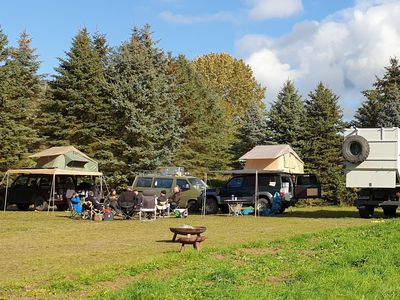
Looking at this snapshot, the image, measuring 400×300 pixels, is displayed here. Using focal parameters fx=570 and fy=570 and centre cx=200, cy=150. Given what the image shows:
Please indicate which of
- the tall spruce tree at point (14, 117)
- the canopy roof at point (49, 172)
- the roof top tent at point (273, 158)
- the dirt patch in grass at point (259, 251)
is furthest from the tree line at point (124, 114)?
the dirt patch in grass at point (259, 251)

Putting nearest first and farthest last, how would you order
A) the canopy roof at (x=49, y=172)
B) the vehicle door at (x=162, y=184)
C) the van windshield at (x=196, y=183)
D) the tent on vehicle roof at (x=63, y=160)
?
the canopy roof at (x=49, y=172)
the vehicle door at (x=162, y=184)
the van windshield at (x=196, y=183)
the tent on vehicle roof at (x=63, y=160)

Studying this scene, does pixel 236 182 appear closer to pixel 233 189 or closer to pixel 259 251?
pixel 233 189

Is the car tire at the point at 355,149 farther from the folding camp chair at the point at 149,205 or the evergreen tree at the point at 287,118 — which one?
the evergreen tree at the point at 287,118

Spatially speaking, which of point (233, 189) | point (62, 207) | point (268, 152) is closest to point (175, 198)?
point (233, 189)

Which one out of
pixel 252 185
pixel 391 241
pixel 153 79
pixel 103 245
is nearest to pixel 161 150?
pixel 153 79

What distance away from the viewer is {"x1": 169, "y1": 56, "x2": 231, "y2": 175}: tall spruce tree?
40781 millimetres

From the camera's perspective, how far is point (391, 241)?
1083 cm

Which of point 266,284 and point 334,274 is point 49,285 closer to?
point 266,284

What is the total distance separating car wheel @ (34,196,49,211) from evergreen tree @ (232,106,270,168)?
1669 cm

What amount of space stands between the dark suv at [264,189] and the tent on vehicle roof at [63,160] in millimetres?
6552

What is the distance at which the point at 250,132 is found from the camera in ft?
131

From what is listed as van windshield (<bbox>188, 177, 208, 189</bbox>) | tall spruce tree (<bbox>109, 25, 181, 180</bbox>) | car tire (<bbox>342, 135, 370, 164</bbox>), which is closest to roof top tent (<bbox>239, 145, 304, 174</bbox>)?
tall spruce tree (<bbox>109, 25, 181, 180</bbox>)

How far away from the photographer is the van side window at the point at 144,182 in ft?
83.7

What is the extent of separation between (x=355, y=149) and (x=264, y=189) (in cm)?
534
